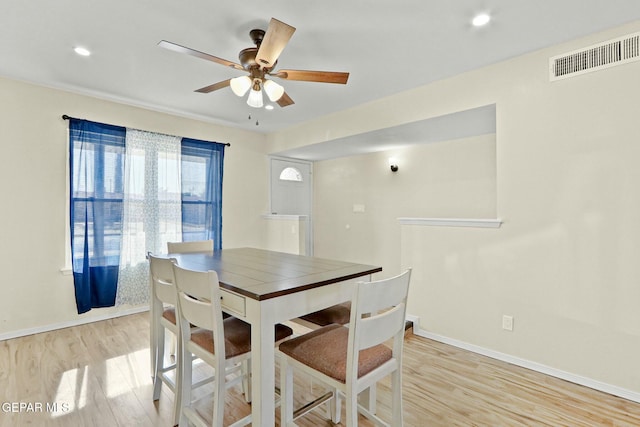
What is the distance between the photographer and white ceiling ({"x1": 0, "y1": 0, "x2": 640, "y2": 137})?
1924mm

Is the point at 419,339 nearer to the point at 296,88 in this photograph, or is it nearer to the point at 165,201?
the point at 296,88

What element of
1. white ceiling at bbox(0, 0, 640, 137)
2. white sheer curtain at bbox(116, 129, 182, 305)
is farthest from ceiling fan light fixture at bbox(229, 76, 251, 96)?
white sheer curtain at bbox(116, 129, 182, 305)

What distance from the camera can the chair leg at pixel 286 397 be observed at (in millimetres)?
1487

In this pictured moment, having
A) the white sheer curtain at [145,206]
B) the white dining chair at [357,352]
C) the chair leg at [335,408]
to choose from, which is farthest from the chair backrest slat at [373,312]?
the white sheer curtain at [145,206]

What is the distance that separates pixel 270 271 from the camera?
5.94 feet

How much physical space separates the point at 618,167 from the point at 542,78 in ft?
2.76

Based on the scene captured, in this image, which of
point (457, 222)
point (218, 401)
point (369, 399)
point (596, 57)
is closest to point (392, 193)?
point (457, 222)

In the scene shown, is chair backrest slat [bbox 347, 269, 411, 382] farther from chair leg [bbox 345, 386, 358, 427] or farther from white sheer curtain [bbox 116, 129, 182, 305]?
white sheer curtain [bbox 116, 129, 182, 305]

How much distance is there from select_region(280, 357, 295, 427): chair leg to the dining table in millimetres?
56

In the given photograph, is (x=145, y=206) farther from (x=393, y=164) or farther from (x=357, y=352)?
(x=357, y=352)

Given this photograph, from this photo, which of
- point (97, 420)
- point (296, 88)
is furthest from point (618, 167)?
point (97, 420)

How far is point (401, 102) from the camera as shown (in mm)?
3242

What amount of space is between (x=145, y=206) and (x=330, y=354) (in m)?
3.22

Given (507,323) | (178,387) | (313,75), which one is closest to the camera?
(178,387)
